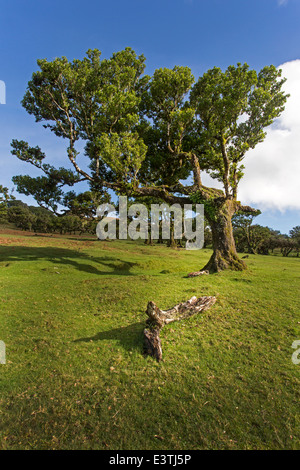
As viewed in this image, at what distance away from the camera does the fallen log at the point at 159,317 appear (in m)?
5.80

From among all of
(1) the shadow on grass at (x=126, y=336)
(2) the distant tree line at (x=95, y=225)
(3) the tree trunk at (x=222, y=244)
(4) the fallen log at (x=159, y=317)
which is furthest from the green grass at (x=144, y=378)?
(2) the distant tree line at (x=95, y=225)

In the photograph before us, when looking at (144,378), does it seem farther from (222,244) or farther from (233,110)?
(233,110)

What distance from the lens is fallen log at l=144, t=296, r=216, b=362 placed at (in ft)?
19.0

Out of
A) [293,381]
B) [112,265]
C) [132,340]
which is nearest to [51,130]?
[112,265]

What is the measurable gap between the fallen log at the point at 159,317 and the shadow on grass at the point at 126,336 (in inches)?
16.3

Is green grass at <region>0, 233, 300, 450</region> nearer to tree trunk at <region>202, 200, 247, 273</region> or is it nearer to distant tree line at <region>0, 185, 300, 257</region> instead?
tree trunk at <region>202, 200, 247, 273</region>

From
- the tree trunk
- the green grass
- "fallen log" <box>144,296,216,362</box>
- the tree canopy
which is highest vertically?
the tree canopy

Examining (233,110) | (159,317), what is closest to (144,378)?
(159,317)

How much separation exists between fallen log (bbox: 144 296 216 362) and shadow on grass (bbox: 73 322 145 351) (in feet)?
1.36

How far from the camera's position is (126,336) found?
6.70m

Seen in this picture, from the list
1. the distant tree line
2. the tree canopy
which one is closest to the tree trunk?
the tree canopy

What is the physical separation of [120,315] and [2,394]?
4.47 meters

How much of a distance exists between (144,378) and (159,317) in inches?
73.3

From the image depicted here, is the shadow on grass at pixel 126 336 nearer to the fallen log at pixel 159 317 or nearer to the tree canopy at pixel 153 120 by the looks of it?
the fallen log at pixel 159 317
